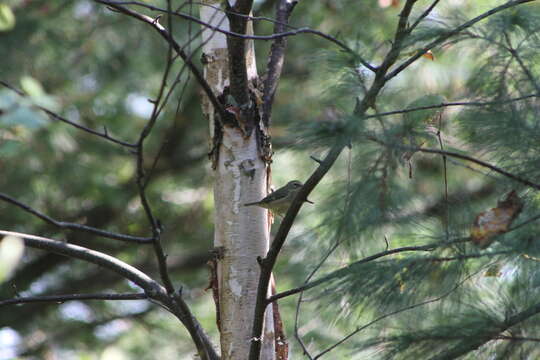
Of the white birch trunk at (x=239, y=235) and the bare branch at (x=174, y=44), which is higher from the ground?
the bare branch at (x=174, y=44)

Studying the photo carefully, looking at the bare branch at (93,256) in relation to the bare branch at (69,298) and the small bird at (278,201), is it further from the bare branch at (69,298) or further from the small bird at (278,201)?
the small bird at (278,201)

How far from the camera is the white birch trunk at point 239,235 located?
1.78 meters

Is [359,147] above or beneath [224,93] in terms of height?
beneath

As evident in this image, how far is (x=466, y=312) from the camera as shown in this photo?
1.63m

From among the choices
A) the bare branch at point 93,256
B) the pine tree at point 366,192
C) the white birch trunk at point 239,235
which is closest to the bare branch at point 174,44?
the pine tree at point 366,192

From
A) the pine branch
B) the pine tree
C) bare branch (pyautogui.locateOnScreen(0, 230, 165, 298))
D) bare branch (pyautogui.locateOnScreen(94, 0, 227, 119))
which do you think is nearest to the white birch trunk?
the pine tree

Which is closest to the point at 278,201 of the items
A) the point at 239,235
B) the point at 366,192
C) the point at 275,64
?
the point at 239,235

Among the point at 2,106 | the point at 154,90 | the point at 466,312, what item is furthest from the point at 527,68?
the point at 154,90

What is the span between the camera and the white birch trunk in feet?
5.83

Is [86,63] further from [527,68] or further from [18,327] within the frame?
[527,68]

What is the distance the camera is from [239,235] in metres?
1.83

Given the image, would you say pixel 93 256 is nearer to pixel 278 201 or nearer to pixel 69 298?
pixel 69 298

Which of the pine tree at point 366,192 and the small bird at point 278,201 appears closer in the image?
the pine tree at point 366,192

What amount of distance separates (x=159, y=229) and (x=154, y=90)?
3653 mm
